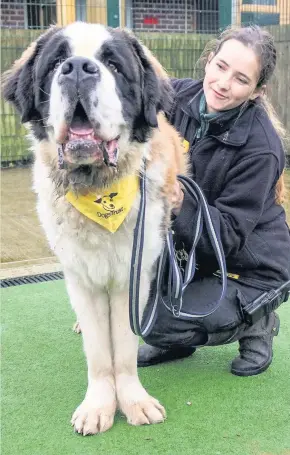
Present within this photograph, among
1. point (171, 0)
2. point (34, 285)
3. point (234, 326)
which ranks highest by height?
point (171, 0)

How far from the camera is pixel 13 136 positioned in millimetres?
7430

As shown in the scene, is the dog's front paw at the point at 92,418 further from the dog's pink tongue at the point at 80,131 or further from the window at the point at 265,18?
the window at the point at 265,18

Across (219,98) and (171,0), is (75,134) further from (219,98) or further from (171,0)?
(171,0)

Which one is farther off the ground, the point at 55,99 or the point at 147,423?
the point at 55,99

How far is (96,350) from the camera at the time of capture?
2336mm

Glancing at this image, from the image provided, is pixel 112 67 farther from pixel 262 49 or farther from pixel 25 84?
pixel 262 49

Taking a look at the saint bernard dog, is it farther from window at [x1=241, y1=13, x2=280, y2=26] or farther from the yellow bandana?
window at [x1=241, y1=13, x2=280, y2=26]

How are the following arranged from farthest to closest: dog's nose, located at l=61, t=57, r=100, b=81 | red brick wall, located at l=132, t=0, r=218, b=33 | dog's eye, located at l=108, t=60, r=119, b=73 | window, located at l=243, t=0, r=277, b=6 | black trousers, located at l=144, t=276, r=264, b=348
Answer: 1. red brick wall, located at l=132, t=0, r=218, b=33
2. window, located at l=243, t=0, r=277, b=6
3. black trousers, located at l=144, t=276, r=264, b=348
4. dog's eye, located at l=108, t=60, r=119, b=73
5. dog's nose, located at l=61, t=57, r=100, b=81

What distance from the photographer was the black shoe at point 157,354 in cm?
285

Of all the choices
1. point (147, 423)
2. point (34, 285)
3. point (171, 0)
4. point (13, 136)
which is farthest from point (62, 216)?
point (171, 0)

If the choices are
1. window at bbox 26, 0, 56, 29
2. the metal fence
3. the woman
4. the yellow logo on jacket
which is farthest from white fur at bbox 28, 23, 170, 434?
window at bbox 26, 0, 56, 29

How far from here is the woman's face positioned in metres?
2.51

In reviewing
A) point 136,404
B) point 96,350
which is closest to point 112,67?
point 96,350

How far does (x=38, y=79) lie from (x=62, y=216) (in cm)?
51
